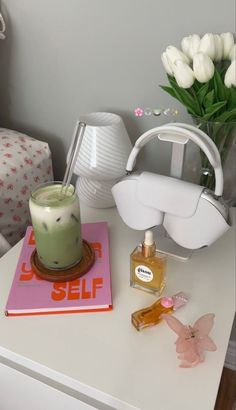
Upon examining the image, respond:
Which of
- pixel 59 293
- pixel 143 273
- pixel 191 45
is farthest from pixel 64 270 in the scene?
pixel 191 45

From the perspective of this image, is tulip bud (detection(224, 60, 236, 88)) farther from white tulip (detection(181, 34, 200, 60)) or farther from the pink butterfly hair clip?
the pink butterfly hair clip

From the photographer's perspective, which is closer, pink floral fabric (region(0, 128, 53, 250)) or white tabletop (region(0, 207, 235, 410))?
white tabletop (region(0, 207, 235, 410))

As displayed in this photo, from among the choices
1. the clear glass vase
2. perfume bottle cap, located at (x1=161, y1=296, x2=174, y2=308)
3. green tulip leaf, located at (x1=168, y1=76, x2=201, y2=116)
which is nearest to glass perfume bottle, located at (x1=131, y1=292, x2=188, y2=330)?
perfume bottle cap, located at (x1=161, y1=296, x2=174, y2=308)

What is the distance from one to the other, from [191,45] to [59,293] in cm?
59

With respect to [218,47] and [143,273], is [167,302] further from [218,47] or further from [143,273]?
[218,47]

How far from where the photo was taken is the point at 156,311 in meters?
0.64

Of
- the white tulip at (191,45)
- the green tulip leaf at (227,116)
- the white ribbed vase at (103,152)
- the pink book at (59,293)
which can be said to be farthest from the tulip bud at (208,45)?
the pink book at (59,293)

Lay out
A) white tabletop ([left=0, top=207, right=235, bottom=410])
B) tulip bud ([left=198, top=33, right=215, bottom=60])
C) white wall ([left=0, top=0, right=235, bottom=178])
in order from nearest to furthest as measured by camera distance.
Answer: white tabletop ([left=0, top=207, right=235, bottom=410]), tulip bud ([left=198, top=33, right=215, bottom=60]), white wall ([left=0, top=0, right=235, bottom=178])

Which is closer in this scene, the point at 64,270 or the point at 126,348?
the point at 126,348

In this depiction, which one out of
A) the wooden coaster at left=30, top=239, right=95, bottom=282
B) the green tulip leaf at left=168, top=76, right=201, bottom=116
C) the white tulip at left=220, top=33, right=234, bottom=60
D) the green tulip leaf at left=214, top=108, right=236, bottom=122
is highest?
the white tulip at left=220, top=33, right=234, bottom=60

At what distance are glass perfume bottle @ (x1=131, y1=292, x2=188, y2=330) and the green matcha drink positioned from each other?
181 mm

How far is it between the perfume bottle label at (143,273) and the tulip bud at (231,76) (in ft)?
Answer: 1.39

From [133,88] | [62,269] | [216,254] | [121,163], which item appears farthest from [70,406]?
[133,88]

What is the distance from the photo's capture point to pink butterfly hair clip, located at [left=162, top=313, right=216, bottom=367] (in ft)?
1.84
